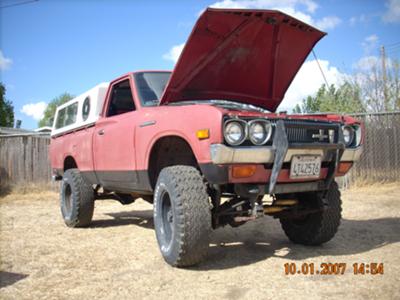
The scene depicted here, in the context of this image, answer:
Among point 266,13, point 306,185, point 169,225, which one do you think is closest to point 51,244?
point 169,225

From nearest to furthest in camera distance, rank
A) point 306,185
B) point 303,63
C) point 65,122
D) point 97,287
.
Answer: point 97,287 < point 306,185 < point 303,63 < point 65,122

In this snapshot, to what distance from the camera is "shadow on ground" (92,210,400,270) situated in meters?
4.09

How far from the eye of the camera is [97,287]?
3244 millimetres

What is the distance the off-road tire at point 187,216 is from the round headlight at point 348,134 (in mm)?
A: 1667

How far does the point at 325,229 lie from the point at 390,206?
144 inches

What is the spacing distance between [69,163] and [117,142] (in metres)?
2.42

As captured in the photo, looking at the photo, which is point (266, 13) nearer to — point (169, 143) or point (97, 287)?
point (169, 143)

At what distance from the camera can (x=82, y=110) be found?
6.27m

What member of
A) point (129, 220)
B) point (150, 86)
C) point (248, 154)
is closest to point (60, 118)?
point (129, 220)

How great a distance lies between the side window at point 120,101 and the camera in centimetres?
544

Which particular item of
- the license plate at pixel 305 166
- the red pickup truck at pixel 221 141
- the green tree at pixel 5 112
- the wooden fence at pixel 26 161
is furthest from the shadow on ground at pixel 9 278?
the green tree at pixel 5 112

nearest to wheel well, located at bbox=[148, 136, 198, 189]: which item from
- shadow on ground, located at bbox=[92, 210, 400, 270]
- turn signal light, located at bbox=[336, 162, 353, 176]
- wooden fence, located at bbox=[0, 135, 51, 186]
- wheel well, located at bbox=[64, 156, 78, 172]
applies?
shadow on ground, located at bbox=[92, 210, 400, 270]

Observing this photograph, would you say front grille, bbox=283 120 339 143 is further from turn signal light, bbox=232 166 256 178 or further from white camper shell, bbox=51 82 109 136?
white camper shell, bbox=51 82 109 136

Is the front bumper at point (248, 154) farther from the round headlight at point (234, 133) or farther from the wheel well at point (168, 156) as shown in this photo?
the wheel well at point (168, 156)
